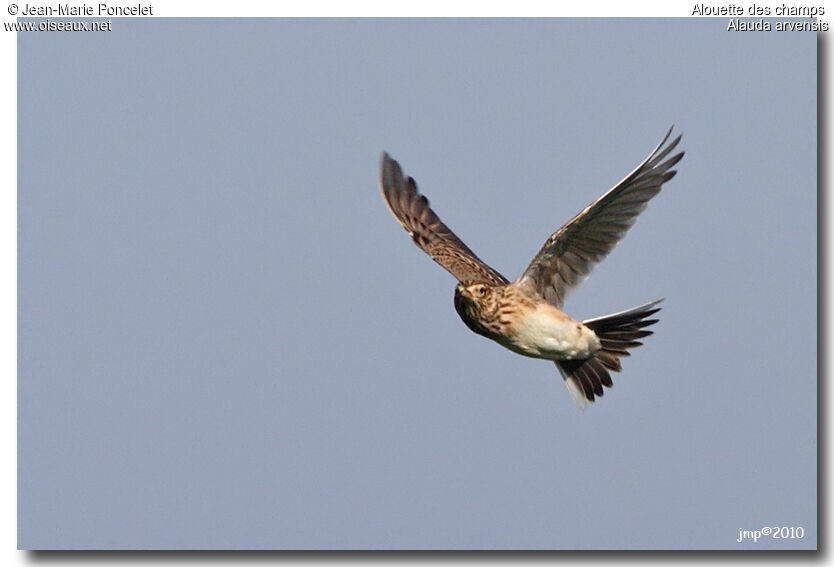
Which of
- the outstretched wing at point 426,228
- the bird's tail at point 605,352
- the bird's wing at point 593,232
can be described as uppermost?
the outstretched wing at point 426,228

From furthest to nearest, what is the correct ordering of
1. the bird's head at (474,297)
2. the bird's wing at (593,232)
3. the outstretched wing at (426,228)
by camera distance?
the outstretched wing at (426,228)
the bird's head at (474,297)
the bird's wing at (593,232)

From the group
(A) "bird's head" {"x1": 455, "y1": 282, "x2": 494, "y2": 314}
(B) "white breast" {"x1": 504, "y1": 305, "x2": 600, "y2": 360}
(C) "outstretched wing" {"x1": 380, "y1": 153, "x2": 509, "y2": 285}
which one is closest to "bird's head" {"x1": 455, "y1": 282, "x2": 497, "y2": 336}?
(A) "bird's head" {"x1": 455, "y1": 282, "x2": 494, "y2": 314}

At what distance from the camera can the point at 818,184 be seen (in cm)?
875

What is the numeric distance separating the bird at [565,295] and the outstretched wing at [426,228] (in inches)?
2.8

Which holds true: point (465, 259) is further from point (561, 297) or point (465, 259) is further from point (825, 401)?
point (825, 401)

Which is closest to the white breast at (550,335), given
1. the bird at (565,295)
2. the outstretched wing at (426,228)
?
the bird at (565,295)

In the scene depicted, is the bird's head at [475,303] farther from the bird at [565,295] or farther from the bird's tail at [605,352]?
the bird's tail at [605,352]

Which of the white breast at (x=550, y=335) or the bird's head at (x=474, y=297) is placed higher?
the bird's head at (x=474, y=297)

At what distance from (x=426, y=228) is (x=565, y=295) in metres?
1.99

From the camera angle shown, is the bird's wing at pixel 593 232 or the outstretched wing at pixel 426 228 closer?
the bird's wing at pixel 593 232

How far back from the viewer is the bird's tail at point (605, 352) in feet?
29.4

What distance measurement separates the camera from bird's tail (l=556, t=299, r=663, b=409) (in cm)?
897

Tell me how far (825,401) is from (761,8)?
110 inches

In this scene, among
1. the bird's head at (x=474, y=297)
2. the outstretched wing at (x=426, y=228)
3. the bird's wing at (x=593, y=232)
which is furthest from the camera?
the outstretched wing at (x=426, y=228)
